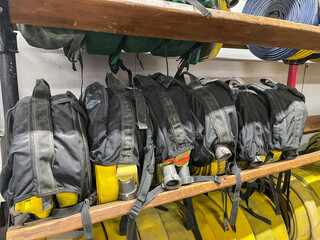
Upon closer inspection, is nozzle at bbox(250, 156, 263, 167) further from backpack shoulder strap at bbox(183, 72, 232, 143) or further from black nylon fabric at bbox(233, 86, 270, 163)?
backpack shoulder strap at bbox(183, 72, 232, 143)

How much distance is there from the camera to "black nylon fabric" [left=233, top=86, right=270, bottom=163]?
0.78 metres

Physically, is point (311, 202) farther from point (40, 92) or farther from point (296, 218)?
point (40, 92)

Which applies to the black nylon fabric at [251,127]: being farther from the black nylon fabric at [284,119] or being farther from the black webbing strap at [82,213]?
the black webbing strap at [82,213]

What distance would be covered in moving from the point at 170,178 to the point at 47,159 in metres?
0.34

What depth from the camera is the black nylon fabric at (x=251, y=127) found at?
2.57 feet

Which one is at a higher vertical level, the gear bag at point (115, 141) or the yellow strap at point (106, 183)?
the gear bag at point (115, 141)

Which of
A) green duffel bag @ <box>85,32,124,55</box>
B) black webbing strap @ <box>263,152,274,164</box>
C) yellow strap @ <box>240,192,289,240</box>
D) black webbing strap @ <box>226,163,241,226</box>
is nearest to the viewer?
green duffel bag @ <box>85,32,124,55</box>

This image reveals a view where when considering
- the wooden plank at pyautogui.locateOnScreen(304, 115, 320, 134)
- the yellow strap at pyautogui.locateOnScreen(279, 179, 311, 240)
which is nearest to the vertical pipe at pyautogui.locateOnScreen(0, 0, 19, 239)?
the yellow strap at pyautogui.locateOnScreen(279, 179, 311, 240)

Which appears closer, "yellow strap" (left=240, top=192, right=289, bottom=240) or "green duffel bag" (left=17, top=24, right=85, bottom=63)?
"green duffel bag" (left=17, top=24, right=85, bottom=63)

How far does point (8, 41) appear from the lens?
0.59m

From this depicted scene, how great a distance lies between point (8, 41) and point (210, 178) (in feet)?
2.44

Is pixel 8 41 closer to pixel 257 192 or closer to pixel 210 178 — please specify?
pixel 210 178

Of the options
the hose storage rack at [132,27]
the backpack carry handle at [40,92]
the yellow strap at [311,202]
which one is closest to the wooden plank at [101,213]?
the hose storage rack at [132,27]

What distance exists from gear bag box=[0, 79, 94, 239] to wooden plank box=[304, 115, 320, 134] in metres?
1.47
